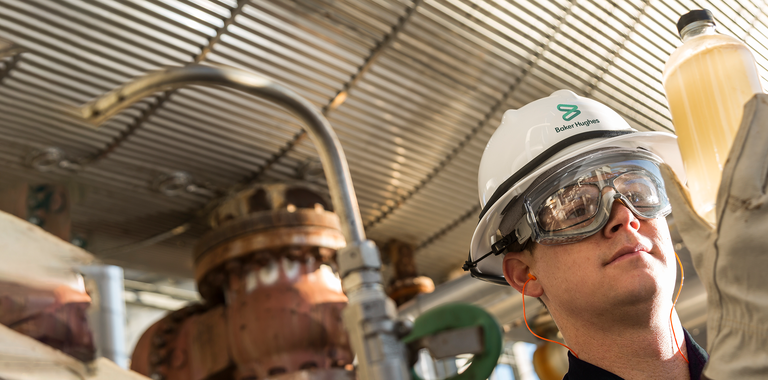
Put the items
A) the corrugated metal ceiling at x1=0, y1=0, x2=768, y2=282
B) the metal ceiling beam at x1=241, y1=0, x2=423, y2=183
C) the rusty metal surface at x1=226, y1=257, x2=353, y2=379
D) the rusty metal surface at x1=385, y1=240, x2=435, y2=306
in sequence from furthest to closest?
the rusty metal surface at x1=385, y1=240, x2=435, y2=306
the rusty metal surface at x1=226, y1=257, x2=353, y2=379
the metal ceiling beam at x1=241, y1=0, x2=423, y2=183
the corrugated metal ceiling at x1=0, y1=0, x2=768, y2=282

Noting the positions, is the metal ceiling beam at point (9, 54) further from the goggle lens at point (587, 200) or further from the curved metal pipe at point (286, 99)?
Answer: the goggle lens at point (587, 200)

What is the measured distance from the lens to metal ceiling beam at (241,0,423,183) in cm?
388

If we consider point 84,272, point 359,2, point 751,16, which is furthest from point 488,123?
point 84,272

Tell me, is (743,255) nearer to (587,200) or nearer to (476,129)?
(587,200)

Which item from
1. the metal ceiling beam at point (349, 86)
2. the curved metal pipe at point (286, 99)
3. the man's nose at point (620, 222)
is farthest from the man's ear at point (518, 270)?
the metal ceiling beam at point (349, 86)

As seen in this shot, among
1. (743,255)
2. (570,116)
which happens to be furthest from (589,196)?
(743,255)

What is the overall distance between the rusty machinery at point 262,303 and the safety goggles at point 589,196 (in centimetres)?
294

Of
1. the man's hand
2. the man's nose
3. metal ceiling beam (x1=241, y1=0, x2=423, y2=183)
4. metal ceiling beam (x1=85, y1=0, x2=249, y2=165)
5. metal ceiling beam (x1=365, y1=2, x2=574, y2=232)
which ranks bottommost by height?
the man's hand

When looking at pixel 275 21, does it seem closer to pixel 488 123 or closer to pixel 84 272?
pixel 488 123

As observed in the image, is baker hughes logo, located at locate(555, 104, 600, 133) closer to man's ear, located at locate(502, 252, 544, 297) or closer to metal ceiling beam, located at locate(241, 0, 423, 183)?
man's ear, located at locate(502, 252, 544, 297)

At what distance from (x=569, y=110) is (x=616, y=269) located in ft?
1.84

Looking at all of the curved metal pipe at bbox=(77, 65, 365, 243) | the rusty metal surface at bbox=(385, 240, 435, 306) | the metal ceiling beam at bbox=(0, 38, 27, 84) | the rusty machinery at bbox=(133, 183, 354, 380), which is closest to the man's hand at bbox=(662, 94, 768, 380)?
the curved metal pipe at bbox=(77, 65, 365, 243)

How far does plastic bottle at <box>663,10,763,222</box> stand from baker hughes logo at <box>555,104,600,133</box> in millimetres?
395

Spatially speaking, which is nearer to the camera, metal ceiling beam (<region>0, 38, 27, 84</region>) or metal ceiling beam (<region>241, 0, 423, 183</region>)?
metal ceiling beam (<region>0, 38, 27, 84</region>)
